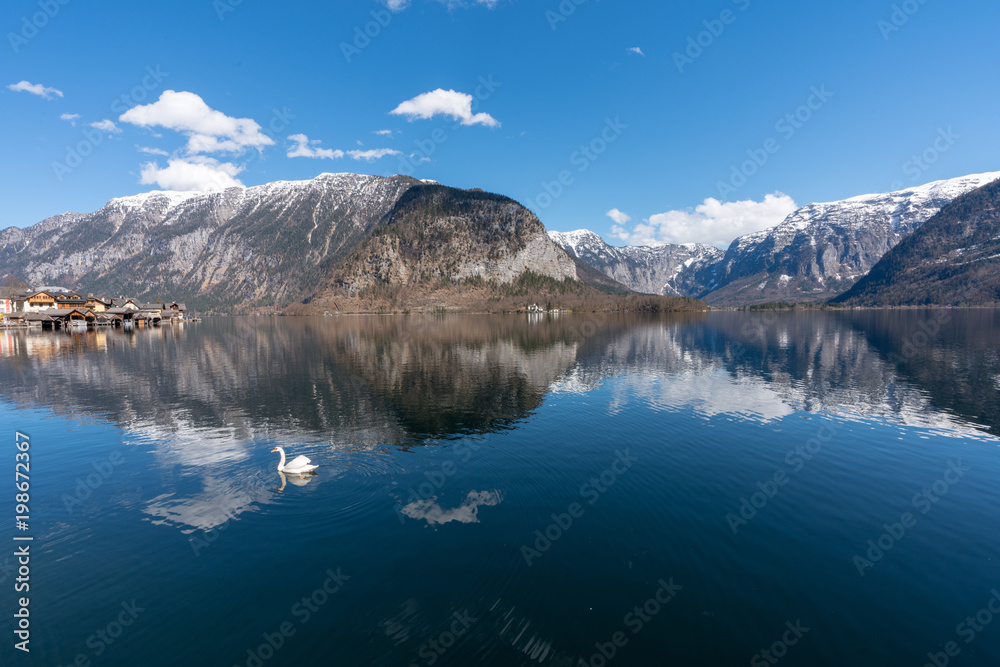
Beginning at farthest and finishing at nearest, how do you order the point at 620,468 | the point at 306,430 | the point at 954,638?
the point at 306,430 < the point at 620,468 < the point at 954,638

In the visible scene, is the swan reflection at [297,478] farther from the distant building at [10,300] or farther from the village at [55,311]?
the distant building at [10,300]

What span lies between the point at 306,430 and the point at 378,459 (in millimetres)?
9336

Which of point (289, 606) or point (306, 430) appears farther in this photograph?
point (306, 430)

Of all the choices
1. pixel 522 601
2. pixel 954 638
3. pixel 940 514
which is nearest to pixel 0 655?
pixel 522 601

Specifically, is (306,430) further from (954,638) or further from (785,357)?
(785,357)

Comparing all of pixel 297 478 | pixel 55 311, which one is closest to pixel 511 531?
pixel 297 478

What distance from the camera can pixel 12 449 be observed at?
Answer: 27719 millimetres

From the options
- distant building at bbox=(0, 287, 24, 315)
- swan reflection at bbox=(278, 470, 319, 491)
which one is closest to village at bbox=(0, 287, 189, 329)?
distant building at bbox=(0, 287, 24, 315)

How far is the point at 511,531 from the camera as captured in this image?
1827cm

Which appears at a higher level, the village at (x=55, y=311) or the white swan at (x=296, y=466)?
the village at (x=55, y=311)

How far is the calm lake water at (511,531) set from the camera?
41.0 feet

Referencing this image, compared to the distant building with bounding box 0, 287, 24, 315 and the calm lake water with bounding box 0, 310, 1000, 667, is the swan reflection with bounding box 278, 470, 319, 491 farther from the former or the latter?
the distant building with bounding box 0, 287, 24, 315

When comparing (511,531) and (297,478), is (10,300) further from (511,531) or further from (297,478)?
(511,531)

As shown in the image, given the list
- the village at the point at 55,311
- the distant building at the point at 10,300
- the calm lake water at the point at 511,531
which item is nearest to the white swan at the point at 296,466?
the calm lake water at the point at 511,531
